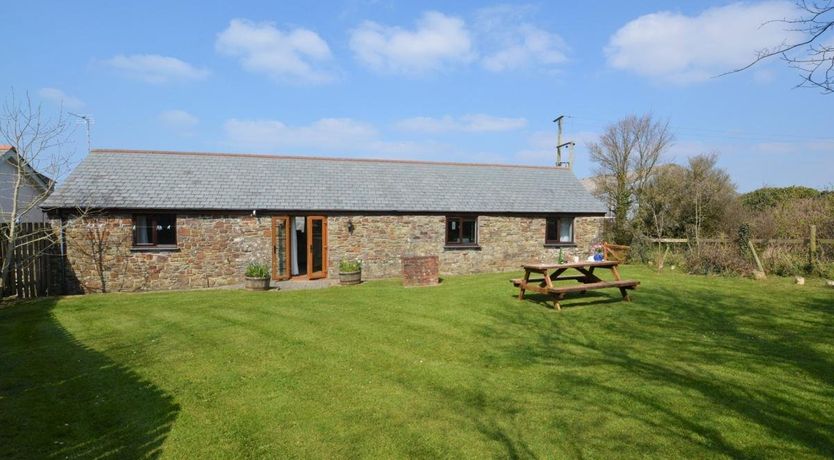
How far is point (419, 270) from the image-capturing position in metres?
13.6

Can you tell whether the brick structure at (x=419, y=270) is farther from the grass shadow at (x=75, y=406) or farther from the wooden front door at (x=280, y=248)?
the grass shadow at (x=75, y=406)

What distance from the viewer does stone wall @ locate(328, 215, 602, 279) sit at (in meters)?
16.4

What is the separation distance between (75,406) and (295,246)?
1127 cm

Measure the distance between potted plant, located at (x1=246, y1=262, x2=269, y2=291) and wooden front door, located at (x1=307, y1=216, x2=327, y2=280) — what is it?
89.0 inches

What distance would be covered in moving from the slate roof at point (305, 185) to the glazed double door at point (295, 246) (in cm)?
53

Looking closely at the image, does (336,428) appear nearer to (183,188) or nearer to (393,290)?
(393,290)

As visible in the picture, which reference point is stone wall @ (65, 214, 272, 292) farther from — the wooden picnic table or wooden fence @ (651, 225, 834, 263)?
wooden fence @ (651, 225, 834, 263)

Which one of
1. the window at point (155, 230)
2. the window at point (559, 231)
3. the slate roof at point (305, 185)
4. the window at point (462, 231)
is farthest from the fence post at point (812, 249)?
the window at point (155, 230)

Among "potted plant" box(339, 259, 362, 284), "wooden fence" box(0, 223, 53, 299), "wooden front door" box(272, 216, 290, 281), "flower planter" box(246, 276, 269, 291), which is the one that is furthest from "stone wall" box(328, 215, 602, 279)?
"wooden fence" box(0, 223, 53, 299)

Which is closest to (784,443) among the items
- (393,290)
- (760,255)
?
(393,290)

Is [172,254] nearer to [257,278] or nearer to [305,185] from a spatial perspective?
[257,278]

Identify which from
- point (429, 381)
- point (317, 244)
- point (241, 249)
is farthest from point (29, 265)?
point (429, 381)

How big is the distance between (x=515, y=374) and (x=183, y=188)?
44.5 ft

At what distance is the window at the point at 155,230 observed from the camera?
14531 mm
